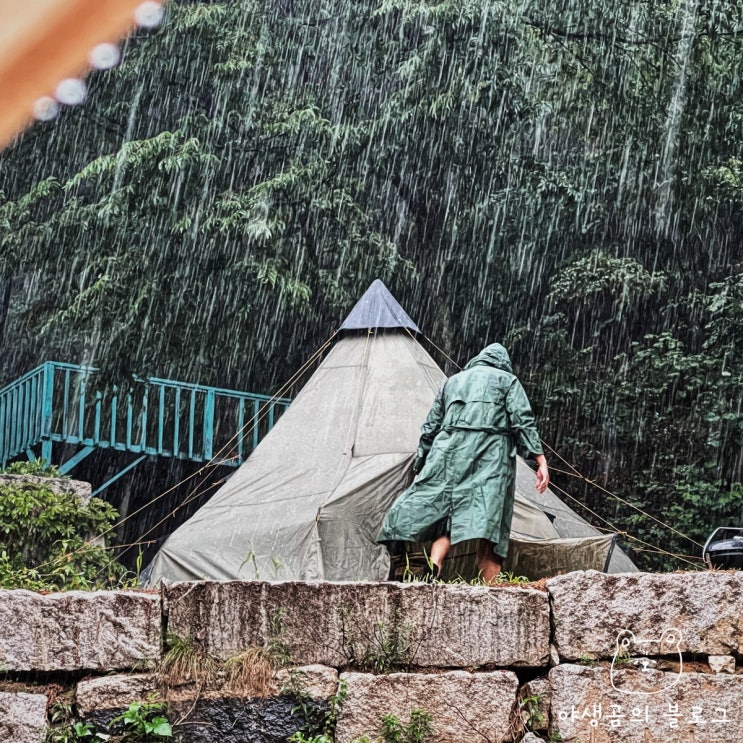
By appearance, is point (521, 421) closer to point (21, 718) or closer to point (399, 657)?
point (399, 657)

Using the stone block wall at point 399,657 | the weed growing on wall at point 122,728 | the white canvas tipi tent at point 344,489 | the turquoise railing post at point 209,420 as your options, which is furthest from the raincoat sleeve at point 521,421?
Result: the turquoise railing post at point 209,420

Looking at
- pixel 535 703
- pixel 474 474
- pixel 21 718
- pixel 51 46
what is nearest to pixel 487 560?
pixel 474 474

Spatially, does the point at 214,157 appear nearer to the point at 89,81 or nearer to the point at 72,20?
the point at 89,81

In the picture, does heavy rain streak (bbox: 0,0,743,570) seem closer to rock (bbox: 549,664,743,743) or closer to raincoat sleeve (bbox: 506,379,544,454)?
raincoat sleeve (bbox: 506,379,544,454)

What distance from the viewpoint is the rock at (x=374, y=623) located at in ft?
11.4

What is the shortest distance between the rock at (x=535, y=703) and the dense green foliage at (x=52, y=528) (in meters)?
3.02

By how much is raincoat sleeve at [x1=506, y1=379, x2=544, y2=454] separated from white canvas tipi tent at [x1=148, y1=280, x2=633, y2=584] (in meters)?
0.91

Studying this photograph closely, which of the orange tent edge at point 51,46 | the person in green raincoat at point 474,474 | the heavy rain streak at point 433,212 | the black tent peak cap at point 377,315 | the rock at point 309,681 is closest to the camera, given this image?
the orange tent edge at point 51,46

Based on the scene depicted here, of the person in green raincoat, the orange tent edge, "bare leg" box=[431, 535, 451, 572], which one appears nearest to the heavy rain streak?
the person in green raincoat

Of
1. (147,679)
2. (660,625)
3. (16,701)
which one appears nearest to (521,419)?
(660,625)

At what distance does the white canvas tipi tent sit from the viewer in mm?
5996

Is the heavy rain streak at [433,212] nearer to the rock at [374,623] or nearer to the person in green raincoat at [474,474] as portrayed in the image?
the person in green raincoat at [474,474]

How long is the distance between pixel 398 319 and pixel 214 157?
3.39m

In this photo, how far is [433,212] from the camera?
37.8ft
